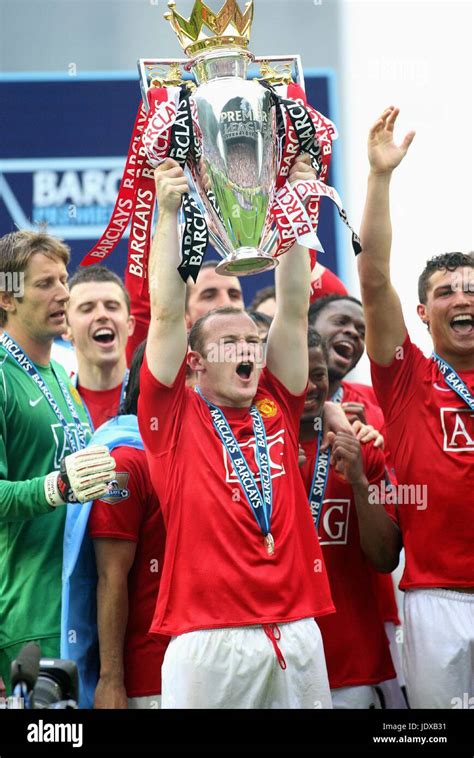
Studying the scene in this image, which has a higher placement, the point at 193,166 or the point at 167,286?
the point at 193,166

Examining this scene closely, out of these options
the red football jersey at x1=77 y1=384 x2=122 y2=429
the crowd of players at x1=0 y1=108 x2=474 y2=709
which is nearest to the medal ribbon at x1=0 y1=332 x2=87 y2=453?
the crowd of players at x1=0 y1=108 x2=474 y2=709

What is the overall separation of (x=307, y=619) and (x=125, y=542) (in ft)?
2.05

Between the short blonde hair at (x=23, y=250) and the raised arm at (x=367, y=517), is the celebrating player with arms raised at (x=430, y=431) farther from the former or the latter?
the short blonde hair at (x=23, y=250)

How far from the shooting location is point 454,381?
364 cm

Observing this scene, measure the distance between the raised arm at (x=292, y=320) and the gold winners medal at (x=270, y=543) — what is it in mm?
475

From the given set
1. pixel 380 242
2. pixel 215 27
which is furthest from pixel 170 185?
pixel 380 242

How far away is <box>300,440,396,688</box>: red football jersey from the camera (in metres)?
3.62

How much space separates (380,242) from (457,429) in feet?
1.94

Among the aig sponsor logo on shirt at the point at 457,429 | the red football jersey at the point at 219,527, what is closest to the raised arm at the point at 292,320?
the red football jersey at the point at 219,527

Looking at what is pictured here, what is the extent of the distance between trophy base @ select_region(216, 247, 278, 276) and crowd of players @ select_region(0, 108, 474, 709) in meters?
0.16

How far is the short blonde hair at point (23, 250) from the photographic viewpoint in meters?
3.80

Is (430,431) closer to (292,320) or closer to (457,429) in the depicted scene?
(457,429)
